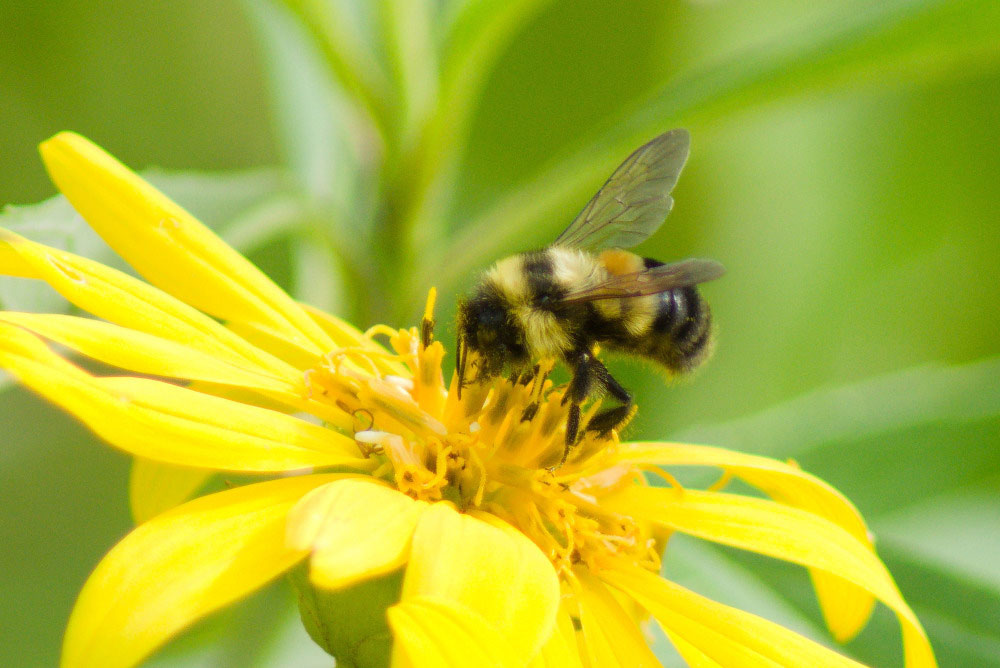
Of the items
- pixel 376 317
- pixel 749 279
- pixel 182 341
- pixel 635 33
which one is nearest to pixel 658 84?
pixel 635 33

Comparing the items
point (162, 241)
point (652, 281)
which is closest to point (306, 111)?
point (162, 241)

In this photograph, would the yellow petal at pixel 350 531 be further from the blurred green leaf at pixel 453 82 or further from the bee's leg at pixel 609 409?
the blurred green leaf at pixel 453 82

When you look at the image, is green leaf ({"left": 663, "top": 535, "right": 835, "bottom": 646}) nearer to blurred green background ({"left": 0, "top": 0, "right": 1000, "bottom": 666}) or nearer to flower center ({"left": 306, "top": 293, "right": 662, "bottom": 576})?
blurred green background ({"left": 0, "top": 0, "right": 1000, "bottom": 666})

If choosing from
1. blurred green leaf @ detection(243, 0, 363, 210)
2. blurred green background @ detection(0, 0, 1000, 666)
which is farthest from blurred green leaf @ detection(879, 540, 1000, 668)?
blurred green leaf @ detection(243, 0, 363, 210)

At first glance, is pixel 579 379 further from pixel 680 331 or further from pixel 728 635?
pixel 728 635

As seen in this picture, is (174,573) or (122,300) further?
(122,300)

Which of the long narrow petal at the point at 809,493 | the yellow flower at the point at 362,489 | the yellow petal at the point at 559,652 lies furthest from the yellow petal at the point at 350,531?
the long narrow petal at the point at 809,493
